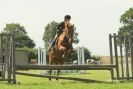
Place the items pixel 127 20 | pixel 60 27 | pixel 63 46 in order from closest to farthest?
pixel 60 27 → pixel 63 46 → pixel 127 20

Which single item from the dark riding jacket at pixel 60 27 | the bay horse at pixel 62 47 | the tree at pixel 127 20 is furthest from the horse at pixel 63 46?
the tree at pixel 127 20

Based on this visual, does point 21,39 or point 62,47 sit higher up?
point 21,39

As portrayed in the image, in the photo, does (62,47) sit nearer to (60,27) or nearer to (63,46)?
(63,46)

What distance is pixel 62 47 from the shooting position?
22.1 m

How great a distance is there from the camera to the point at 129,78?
18.8 meters

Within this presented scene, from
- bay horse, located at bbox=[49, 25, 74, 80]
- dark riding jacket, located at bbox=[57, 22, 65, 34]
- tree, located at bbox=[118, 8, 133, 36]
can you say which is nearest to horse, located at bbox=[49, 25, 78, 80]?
bay horse, located at bbox=[49, 25, 74, 80]

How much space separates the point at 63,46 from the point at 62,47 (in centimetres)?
8

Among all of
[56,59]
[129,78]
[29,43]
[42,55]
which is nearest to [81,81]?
[129,78]

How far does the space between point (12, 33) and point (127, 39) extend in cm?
481

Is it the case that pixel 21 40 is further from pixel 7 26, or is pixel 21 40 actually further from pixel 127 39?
pixel 127 39

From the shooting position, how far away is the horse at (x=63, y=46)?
67.4 ft

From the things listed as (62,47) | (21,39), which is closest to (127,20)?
(21,39)

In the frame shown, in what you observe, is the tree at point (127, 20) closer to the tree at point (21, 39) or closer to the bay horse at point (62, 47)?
the tree at point (21, 39)

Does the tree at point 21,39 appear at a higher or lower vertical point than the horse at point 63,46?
higher
